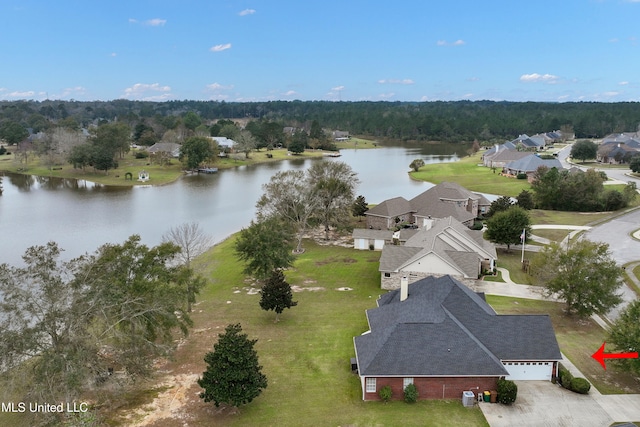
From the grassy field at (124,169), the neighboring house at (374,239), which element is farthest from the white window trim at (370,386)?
the grassy field at (124,169)

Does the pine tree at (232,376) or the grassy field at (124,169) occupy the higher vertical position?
the grassy field at (124,169)

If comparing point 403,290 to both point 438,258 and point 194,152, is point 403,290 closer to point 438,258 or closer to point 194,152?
point 438,258

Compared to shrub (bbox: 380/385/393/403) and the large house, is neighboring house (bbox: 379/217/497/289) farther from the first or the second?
shrub (bbox: 380/385/393/403)

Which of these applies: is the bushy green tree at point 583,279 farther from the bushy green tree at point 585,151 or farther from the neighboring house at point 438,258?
the bushy green tree at point 585,151

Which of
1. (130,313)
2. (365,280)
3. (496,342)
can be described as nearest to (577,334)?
(496,342)

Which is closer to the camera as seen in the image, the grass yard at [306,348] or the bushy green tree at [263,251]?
the grass yard at [306,348]

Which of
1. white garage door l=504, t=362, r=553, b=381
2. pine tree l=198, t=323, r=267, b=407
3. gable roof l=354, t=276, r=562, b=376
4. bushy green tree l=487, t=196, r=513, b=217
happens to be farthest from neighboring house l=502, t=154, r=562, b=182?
pine tree l=198, t=323, r=267, b=407

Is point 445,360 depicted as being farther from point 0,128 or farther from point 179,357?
point 0,128

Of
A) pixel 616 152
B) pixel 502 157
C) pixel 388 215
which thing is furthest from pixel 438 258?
pixel 616 152
